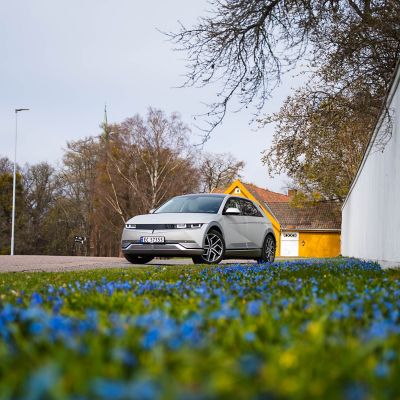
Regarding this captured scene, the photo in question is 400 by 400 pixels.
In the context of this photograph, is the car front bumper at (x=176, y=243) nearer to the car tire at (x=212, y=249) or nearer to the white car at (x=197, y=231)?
the white car at (x=197, y=231)

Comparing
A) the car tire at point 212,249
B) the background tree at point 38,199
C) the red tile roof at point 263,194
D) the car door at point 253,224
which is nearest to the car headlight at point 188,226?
the car tire at point 212,249

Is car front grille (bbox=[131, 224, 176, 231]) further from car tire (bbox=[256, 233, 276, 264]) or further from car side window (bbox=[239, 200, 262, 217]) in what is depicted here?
car tire (bbox=[256, 233, 276, 264])

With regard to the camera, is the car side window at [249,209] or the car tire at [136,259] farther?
the car side window at [249,209]

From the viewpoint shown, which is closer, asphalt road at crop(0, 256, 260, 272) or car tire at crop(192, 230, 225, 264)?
asphalt road at crop(0, 256, 260, 272)

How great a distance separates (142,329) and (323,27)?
10.6 metres

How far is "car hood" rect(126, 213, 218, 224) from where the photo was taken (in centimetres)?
1186

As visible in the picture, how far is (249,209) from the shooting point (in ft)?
45.4

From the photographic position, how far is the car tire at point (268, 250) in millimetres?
14047

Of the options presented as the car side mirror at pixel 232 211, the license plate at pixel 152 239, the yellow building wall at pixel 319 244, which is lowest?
the yellow building wall at pixel 319 244

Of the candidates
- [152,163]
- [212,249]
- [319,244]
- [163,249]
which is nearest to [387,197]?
[212,249]

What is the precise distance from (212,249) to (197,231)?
2.22 ft

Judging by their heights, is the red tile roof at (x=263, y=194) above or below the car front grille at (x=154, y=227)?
above

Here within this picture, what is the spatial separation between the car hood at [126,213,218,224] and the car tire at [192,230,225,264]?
1.07ft

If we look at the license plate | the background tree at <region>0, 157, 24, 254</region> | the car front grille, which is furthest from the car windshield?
the background tree at <region>0, 157, 24, 254</region>
